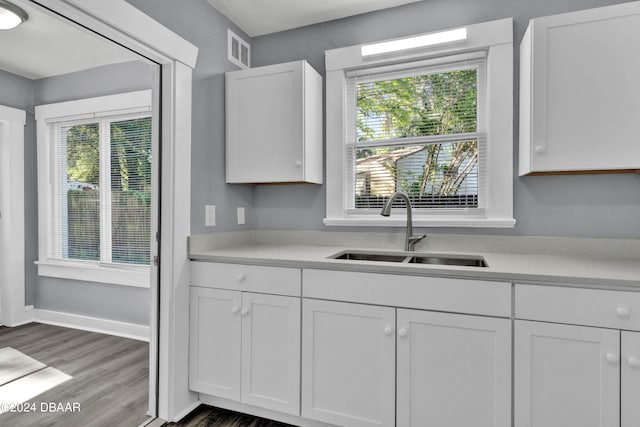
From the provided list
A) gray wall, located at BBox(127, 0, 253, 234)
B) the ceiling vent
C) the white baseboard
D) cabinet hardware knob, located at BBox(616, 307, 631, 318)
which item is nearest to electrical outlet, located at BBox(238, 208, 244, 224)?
gray wall, located at BBox(127, 0, 253, 234)

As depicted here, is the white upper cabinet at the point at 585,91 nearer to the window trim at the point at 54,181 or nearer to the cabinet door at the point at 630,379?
the cabinet door at the point at 630,379

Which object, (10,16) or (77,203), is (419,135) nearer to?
(10,16)

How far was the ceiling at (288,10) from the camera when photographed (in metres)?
2.21

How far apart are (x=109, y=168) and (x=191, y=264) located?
1.82 m

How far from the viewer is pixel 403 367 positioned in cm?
157

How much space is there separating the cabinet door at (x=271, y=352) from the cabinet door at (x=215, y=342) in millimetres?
56

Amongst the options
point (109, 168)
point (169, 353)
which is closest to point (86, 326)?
point (109, 168)

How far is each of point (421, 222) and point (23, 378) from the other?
110 inches

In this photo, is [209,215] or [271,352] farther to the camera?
[209,215]

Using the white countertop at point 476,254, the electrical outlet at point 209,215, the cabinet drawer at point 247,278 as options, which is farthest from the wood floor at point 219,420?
the electrical outlet at point 209,215

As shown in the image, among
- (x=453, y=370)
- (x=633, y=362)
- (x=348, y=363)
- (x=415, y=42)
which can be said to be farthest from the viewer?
(x=415, y=42)

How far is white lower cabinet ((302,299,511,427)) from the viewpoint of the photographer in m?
1.45

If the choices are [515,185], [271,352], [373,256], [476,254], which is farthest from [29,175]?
[515,185]

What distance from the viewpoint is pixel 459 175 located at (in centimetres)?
220
